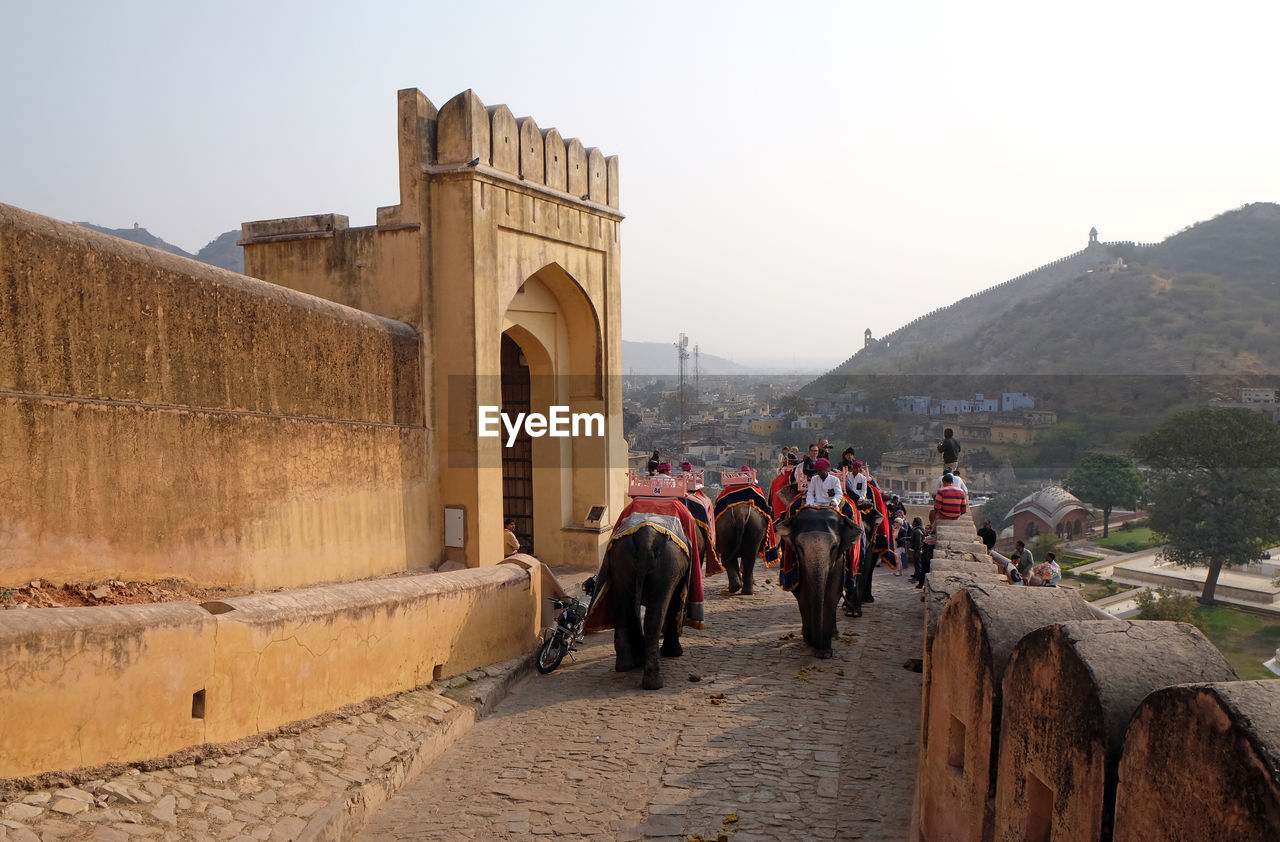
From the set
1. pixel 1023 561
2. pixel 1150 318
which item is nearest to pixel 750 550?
pixel 1023 561

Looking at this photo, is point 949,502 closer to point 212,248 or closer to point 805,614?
point 805,614

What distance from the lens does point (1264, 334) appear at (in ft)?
306

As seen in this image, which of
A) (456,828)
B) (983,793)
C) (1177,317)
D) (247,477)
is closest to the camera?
(983,793)

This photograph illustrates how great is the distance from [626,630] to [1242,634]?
34.9 metres

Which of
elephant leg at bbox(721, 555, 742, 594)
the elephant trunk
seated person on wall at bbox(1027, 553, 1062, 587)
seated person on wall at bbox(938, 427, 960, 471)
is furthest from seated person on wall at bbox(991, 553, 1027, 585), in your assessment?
elephant leg at bbox(721, 555, 742, 594)

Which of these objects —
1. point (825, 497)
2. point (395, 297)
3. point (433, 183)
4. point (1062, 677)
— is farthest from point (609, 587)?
point (1062, 677)

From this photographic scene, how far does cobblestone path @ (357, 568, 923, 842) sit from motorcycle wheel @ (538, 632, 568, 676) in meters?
0.13

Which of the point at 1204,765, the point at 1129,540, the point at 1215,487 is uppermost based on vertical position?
the point at 1204,765

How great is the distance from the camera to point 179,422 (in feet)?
23.5

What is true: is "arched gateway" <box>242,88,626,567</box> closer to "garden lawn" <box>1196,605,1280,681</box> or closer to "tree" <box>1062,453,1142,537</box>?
"garden lawn" <box>1196,605,1280,681</box>

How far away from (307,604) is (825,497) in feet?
16.3

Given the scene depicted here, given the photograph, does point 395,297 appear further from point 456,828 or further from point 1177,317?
point 1177,317

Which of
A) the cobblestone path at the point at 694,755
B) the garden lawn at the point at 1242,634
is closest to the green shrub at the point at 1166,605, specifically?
the garden lawn at the point at 1242,634

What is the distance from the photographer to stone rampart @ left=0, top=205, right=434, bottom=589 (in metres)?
6.05
